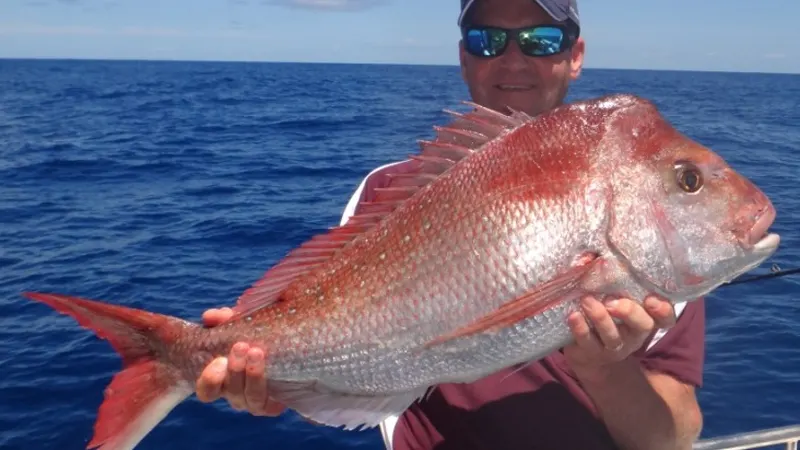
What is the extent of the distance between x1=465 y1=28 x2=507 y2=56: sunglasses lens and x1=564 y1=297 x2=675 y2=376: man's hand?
4.87ft

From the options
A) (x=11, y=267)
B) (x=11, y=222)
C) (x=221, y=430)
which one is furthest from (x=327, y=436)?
(x=11, y=222)

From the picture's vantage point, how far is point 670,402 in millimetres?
2656

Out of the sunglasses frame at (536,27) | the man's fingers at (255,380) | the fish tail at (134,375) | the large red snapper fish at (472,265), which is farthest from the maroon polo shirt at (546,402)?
the fish tail at (134,375)

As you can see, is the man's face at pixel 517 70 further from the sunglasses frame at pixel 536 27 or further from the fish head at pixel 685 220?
the fish head at pixel 685 220

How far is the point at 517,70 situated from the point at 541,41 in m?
0.16

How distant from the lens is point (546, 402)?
8.78 ft

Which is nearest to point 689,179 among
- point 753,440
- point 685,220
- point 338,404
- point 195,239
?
point 685,220

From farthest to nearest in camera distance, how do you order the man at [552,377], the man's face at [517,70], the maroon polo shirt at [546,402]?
the man's face at [517,70] → the maroon polo shirt at [546,402] → the man at [552,377]

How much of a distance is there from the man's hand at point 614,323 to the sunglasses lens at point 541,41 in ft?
4.65

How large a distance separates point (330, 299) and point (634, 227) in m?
0.95

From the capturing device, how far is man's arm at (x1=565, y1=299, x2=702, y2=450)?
2035 mm

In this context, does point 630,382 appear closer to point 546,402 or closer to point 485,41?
point 546,402

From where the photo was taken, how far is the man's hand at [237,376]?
90.7 inches

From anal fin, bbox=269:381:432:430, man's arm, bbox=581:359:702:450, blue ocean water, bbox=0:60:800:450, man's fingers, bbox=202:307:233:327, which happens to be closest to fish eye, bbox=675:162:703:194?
man's arm, bbox=581:359:702:450
